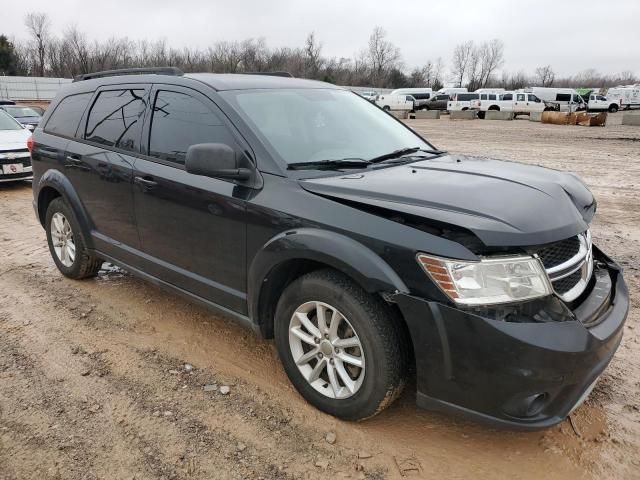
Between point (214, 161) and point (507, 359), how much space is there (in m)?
1.81

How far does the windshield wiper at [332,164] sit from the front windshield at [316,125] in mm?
39

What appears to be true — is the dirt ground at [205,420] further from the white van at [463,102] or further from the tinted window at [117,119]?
the white van at [463,102]

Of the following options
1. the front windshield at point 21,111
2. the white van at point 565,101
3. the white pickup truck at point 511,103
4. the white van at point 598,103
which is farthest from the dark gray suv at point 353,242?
the white van at point 598,103

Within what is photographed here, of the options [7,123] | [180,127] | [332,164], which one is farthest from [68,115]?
[7,123]

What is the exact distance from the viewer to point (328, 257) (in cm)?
257

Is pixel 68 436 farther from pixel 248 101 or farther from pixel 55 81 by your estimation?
pixel 55 81

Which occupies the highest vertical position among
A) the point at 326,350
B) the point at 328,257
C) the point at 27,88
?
the point at 27,88

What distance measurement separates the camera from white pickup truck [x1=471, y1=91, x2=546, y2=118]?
42.7 m

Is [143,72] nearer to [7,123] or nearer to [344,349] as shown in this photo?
[344,349]

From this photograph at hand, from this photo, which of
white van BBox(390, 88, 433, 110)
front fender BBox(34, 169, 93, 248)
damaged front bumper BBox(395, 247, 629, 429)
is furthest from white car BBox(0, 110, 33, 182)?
white van BBox(390, 88, 433, 110)

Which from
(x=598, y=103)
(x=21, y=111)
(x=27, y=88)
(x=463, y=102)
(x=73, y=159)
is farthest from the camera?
→ (x=598, y=103)

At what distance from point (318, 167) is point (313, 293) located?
31.3 inches

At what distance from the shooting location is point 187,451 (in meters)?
2.58

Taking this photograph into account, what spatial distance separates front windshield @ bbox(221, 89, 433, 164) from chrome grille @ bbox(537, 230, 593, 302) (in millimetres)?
1332
